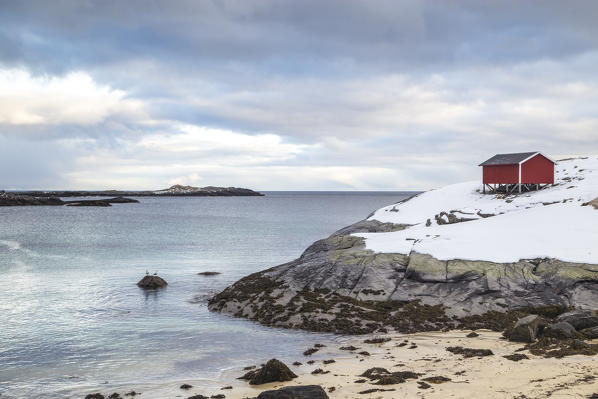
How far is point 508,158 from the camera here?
55.8 meters

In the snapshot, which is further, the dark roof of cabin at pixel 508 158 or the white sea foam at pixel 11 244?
the white sea foam at pixel 11 244

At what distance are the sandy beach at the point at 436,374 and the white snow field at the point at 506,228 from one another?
30.7 ft

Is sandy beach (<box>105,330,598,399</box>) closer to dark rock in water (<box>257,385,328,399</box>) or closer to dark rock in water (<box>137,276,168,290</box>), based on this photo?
dark rock in water (<box>257,385,328,399</box>)

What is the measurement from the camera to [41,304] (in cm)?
3253

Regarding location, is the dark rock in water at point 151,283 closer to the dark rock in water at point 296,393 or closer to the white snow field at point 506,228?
the white snow field at point 506,228

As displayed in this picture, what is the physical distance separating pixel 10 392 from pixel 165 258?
36.6 meters

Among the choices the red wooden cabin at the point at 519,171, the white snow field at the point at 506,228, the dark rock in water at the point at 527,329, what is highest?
the red wooden cabin at the point at 519,171

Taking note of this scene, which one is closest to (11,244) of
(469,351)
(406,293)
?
(406,293)

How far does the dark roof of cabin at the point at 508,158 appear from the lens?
53.9 m

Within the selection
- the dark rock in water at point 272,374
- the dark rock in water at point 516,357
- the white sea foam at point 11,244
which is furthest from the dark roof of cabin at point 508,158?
the white sea foam at point 11,244

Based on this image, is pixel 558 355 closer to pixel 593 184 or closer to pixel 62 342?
pixel 62 342

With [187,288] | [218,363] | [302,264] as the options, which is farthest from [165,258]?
[218,363]

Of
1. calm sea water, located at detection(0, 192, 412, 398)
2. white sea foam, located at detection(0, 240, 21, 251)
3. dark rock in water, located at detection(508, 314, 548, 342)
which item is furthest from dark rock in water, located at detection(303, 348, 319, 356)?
white sea foam, located at detection(0, 240, 21, 251)

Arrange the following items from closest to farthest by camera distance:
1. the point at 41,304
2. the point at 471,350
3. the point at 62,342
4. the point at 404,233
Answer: the point at 471,350 < the point at 62,342 < the point at 41,304 < the point at 404,233
